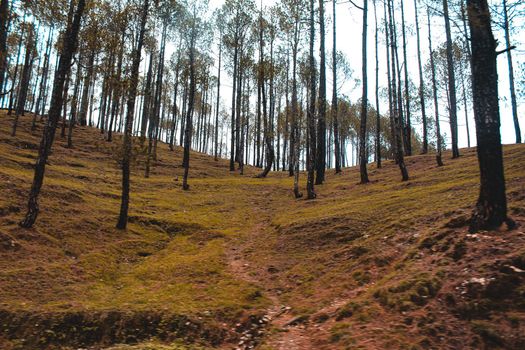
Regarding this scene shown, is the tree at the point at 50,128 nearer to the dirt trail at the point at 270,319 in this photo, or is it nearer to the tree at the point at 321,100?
the dirt trail at the point at 270,319

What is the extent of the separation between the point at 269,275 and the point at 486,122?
8.05 metres

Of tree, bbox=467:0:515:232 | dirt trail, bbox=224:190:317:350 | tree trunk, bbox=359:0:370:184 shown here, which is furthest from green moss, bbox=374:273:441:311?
tree trunk, bbox=359:0:370:184

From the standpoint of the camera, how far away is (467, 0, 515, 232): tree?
9.16 metres

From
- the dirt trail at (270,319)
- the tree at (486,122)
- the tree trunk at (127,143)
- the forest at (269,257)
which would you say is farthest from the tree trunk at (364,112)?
the tree at (486,122)

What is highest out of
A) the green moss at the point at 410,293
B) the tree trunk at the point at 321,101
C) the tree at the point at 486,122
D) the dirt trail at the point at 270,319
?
the tree trunk at the point at 321,101

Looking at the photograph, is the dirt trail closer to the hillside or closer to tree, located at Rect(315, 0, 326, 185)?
the hillside

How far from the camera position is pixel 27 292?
1061cm

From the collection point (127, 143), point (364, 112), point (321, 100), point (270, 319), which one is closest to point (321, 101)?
point (321, 100)

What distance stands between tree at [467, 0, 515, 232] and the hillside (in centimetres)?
62

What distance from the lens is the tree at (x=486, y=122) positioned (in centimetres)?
916

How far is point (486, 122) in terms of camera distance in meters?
9.46

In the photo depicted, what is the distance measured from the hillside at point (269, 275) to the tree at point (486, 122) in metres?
0.62

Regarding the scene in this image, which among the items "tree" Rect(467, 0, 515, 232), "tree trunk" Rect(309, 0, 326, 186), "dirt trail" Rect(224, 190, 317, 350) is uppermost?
"tree trunk" Rect(309, 0, 326, 186)

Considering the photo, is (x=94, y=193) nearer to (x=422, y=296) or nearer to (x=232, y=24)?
(x=422, y=296)
